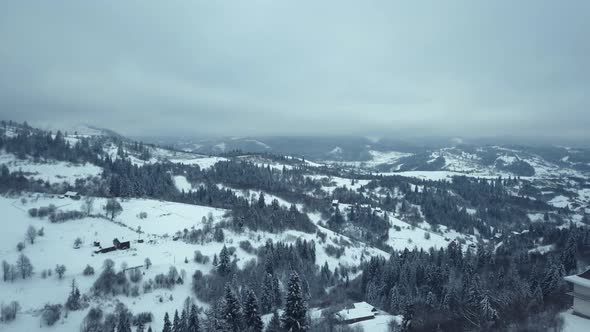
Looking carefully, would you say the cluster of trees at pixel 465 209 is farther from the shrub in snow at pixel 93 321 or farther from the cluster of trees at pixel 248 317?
the shrub in snow at pixel 93 321

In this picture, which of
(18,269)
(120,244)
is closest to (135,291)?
(120,244)

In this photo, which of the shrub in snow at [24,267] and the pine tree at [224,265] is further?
the pine tree at [224,265]

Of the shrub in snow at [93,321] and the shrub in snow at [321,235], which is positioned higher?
the shrub in snow at [93,321]

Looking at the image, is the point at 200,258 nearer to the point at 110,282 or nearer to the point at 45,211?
the point at 110,282

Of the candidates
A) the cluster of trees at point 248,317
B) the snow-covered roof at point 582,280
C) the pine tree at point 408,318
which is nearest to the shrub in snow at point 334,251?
the cluster of trees at point 248,317

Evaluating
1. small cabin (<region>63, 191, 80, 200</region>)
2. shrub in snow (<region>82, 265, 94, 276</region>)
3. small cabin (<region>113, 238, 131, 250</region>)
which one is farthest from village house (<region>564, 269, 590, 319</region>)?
small cabin (<region>63, 191, 80, 200</region>)

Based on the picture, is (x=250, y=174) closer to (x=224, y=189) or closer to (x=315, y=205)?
(x=224, y=189)

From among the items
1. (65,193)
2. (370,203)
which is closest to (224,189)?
(65,193)
